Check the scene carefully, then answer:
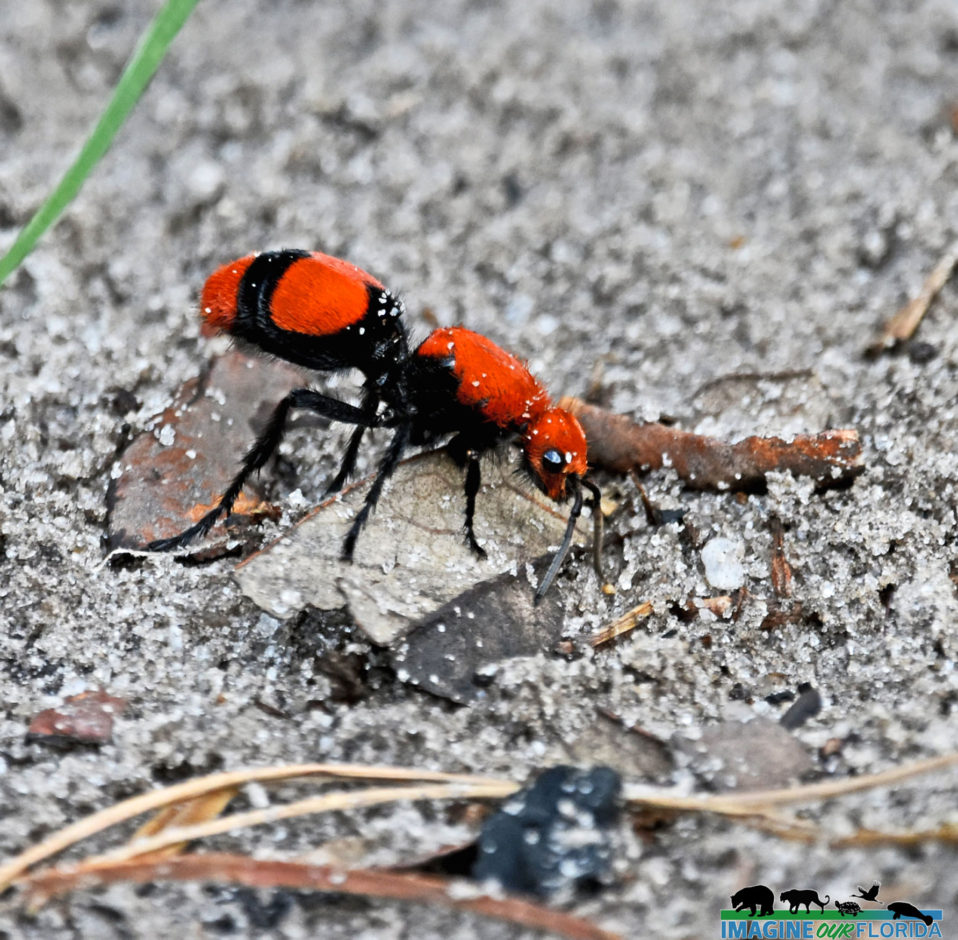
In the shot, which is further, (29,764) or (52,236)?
(52,236)

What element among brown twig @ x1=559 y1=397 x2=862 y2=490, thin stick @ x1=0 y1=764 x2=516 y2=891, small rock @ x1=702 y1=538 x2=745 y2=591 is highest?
brown twig @ x1=559 y1=397 x2=862 y2=490

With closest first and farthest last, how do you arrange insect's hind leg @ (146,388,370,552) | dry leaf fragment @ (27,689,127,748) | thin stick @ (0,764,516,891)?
1. thin stick @ (0,764,516,891)
2. dry leaf fragment @ (27,689,127,748)
3. insect's hind leg @ (146,388,370,552)

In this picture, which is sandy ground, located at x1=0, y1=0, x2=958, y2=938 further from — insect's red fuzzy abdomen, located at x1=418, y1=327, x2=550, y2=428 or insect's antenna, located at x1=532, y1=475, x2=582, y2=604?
insect's red fuzzy abdomen, located at x1=418, y1=327, x2=550, y2=428

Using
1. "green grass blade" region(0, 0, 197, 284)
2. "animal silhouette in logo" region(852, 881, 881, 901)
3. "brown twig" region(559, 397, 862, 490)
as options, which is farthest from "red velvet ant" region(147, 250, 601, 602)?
"animal silhouette in logo" region(852, 881, 881, 901)

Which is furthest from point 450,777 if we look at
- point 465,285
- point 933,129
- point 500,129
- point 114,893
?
point 933,129

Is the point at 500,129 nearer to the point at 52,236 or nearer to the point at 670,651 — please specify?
the point at 52,236

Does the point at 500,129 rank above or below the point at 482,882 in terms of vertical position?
above
